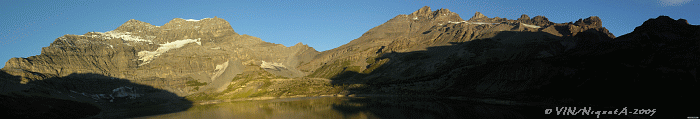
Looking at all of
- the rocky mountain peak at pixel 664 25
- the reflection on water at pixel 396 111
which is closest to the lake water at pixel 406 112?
the reflection on water at pixel 396 111

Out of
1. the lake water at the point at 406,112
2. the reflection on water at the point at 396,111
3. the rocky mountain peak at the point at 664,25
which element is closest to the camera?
the lake water at the point at 406,112

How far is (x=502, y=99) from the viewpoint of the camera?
369 feet

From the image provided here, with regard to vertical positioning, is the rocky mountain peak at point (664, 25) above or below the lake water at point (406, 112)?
above

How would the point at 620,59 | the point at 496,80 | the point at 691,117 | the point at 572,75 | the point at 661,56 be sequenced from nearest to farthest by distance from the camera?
the point at 691,117
the point at 661,56
the point at 620,59
the point at 572,75
the point at 496,80

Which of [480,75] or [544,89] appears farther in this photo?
[480,75]

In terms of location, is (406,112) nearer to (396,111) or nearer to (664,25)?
(396,111)

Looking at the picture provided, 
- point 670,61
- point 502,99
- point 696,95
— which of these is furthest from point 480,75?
point 696,95

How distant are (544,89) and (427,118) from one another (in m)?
51.3

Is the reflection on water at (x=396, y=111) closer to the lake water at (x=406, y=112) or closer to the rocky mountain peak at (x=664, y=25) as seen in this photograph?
the lake water at (x=406, y=112)

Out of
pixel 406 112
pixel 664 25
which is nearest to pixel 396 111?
pixel 406 112

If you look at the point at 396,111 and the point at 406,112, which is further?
the point at 396,111

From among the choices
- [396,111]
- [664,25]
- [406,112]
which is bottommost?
[396,111]

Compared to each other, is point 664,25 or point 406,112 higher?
point 664,25

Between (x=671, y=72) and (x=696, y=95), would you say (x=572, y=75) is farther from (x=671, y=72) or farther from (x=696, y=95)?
(x=696, y=95)
